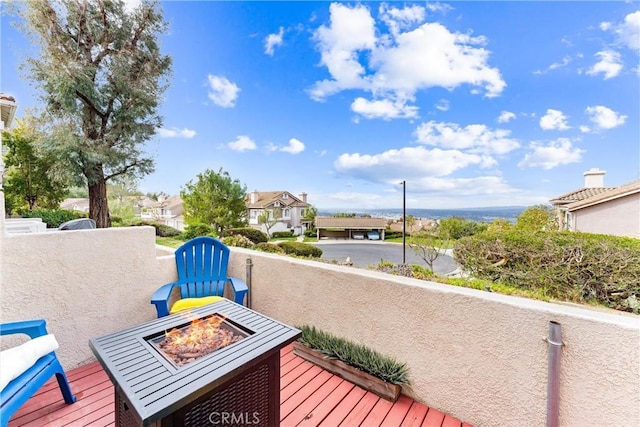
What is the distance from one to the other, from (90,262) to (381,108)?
416 inches

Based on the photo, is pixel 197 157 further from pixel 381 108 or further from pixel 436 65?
pixel 436 65

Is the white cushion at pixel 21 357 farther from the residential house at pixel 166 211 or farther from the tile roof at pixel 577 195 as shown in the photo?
the residential house at pixel 166 211

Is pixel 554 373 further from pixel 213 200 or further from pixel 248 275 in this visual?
pixel 213 200

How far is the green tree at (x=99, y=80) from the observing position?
752 cm

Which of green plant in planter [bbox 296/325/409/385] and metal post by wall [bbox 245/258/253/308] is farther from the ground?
metal post by wall [bbox 245/258/253/308]

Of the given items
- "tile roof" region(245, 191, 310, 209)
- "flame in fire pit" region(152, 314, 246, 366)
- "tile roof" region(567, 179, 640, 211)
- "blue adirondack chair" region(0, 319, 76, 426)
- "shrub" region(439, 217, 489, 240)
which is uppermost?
"tile roof" region(245, 191, 310, 209)

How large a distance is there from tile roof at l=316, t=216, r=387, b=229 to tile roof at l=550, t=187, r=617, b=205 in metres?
13.5

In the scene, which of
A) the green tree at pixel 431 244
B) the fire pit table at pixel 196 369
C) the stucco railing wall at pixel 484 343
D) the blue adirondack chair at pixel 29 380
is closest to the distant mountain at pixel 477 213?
the green tree at pixel 431 244

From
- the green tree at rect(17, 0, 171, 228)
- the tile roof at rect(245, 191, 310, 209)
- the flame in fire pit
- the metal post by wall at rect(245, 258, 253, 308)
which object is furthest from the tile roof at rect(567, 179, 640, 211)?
the tile roof at rect(245, 191, 310, 209)

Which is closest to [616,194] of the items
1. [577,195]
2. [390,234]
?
[577,195]

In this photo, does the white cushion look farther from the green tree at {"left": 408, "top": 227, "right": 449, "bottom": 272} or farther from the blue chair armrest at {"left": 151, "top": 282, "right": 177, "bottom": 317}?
the green tree at {"left": 408, "top": 227, "right": 449, "bottom": 272}

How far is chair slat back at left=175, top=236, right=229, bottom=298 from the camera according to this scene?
8.78 feet

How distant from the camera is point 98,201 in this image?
8.71 metres

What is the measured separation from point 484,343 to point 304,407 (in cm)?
124
